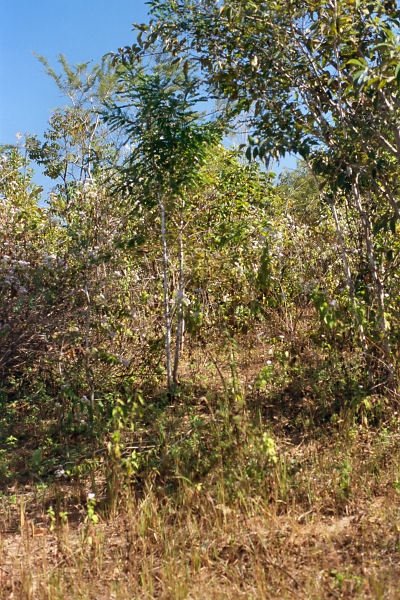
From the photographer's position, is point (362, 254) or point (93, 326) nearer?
point (362, 254)

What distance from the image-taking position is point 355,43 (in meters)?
4.09

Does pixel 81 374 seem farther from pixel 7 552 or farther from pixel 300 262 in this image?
pixel 300 262

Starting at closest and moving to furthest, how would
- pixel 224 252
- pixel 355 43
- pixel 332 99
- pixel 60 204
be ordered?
pixel 355 43 < pixel 332 99 < pixel 60 204 < pixel 224 252

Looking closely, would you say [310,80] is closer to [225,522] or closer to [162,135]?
[162,135]

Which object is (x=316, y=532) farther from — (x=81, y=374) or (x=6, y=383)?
(x=6, y=383)

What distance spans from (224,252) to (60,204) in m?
1.96

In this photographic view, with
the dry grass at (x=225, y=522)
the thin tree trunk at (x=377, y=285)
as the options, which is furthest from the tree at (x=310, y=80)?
the dry grass at (x=225, y=522)

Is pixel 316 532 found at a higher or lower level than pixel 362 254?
lower

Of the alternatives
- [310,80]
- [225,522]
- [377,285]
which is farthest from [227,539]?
[310,80]

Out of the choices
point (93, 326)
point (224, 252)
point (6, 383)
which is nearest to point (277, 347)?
point (224, 252)

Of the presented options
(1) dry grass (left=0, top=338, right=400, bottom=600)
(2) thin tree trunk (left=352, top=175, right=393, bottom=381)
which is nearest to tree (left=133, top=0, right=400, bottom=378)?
(2) thin tree trunk (left=352, top=175, right=393, bottom=381)

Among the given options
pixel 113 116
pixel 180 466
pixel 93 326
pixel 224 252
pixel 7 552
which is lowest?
pixel 7 552

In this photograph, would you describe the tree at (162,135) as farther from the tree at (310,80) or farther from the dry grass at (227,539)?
the dry grass at (227,539)

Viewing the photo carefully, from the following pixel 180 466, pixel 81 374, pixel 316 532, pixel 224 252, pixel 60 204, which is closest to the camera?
pixel 316 532
